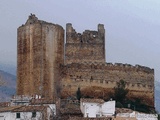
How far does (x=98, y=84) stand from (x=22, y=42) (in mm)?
9642

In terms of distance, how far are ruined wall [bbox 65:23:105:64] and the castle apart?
382 cm

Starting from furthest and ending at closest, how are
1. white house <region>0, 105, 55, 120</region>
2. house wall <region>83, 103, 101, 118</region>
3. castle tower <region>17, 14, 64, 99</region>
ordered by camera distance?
castle tower <region>17, 14, 64, 99</region>, house wall <region>83, 103, 101, 118</region>, white house <region>0, 105, 55, 120</region>

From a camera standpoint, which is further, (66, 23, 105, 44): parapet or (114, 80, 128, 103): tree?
(66, 23, 105, 44): parapet

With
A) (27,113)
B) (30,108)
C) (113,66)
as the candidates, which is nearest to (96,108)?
(30,108)

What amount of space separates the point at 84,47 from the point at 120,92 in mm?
9800

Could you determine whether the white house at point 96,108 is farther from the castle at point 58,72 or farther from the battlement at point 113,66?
the battlement at point 113,66

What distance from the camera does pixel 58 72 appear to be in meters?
68.9

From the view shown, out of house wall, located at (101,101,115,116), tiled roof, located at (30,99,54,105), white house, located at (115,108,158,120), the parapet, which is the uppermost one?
the parapet

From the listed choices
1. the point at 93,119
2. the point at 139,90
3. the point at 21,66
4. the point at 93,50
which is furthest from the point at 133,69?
the point at 93,119

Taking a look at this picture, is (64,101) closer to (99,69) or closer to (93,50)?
(99,69)

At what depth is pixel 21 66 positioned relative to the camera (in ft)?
228

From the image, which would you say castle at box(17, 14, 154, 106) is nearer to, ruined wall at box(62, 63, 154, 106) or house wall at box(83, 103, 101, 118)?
ruined wall at box(62, 63, 154, 106)

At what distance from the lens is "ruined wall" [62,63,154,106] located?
227 feet

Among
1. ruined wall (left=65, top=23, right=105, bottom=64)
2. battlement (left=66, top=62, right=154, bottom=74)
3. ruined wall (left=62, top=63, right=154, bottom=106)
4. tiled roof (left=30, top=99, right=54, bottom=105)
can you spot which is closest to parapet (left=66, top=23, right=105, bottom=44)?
ruined wall (left=65, top=23, right=105, bottom=64)
